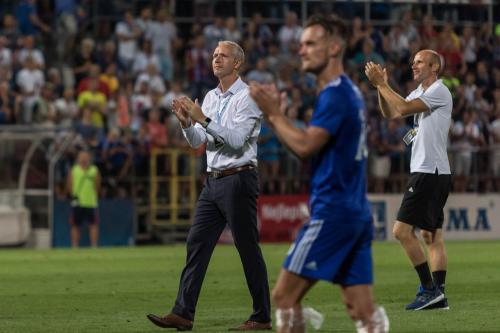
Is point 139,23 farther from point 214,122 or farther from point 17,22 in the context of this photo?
point 214,122

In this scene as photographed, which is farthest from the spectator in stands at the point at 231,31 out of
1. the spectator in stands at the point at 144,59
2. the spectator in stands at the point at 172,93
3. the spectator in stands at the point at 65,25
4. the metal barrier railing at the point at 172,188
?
the metal barrier railing at the point at 172,188

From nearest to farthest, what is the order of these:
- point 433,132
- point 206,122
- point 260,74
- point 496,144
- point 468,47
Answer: point 206,122 → point 433,132 → point 260,74 → point 496,144 → point 468,47

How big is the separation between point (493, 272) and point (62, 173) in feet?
39.4

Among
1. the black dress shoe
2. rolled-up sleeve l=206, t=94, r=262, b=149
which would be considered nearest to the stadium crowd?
rolled-up sleeve l=206, t=94, r=262, b=149

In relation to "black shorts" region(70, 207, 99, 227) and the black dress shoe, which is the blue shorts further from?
"black shorts" region(70, 207, 99, 227)

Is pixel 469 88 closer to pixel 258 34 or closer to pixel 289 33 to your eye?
pixel 289 33

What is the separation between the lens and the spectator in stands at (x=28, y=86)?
26219 mm

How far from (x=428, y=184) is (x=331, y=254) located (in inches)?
224

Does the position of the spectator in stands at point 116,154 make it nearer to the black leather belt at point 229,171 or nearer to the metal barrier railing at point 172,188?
the metal barrier railing at point 172,188

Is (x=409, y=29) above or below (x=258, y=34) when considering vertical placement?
above

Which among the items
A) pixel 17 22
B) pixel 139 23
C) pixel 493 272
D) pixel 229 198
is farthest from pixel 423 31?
pixel 229 198

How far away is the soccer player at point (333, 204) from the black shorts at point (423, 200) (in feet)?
18.1

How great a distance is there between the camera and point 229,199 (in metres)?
10.7

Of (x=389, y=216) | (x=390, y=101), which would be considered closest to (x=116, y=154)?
(x=389, y=216)
